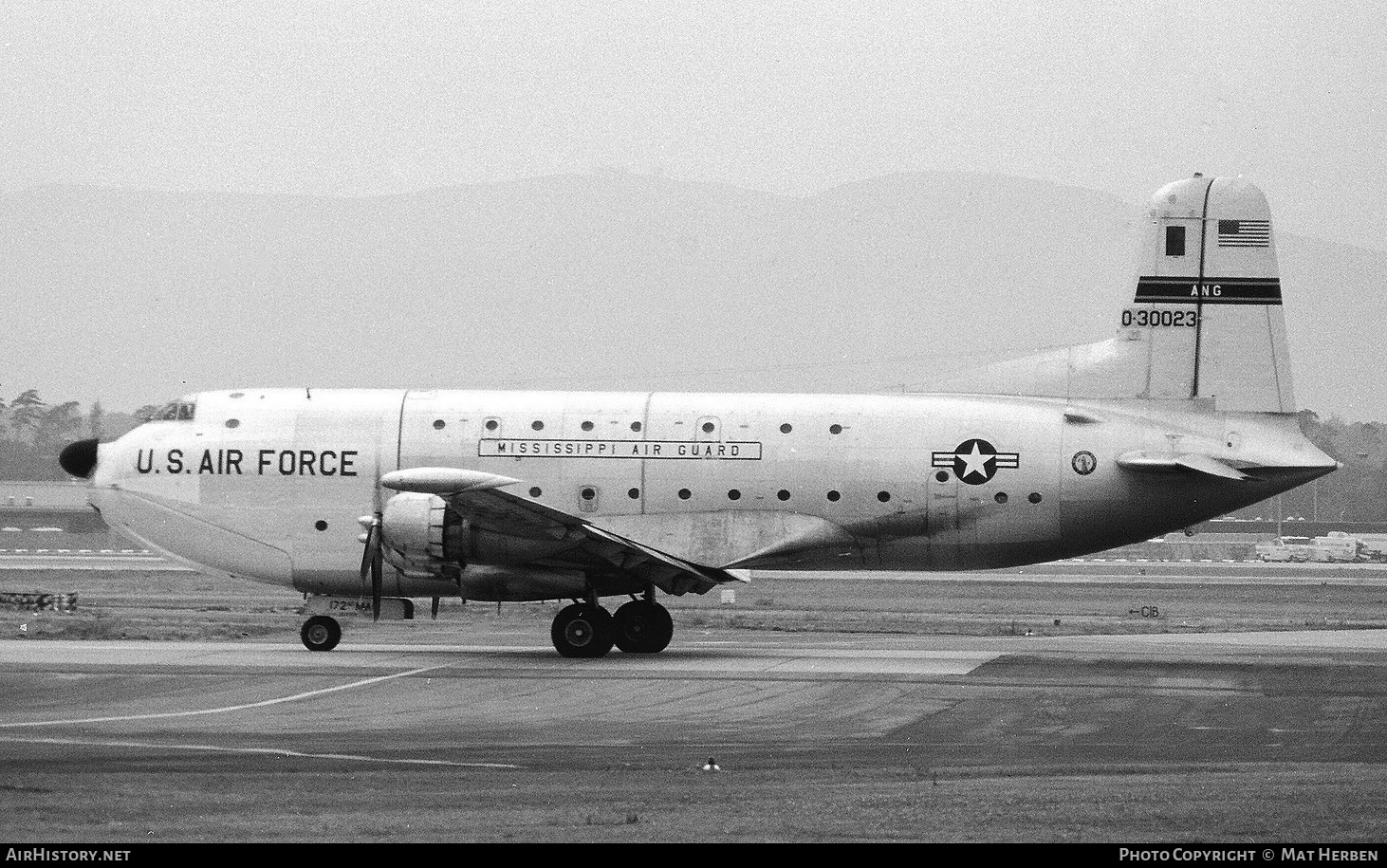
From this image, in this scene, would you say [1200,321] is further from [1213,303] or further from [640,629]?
[640,629]

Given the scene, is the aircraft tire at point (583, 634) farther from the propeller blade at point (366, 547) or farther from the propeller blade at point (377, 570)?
the propeller blade at point (366, 547)

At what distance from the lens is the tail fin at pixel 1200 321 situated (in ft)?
98.2

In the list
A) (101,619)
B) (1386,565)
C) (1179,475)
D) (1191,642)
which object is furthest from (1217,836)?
(1386,565)

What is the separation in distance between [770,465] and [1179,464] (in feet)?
22.6

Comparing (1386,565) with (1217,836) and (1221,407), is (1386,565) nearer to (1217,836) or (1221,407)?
(1221,407)

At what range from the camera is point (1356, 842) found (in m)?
12.3

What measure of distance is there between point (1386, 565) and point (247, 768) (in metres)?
73.7

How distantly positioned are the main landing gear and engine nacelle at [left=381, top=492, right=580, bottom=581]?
1.40 m

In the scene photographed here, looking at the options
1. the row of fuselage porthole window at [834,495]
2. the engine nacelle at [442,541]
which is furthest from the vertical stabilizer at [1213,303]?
the engine nacelle at [442,541]

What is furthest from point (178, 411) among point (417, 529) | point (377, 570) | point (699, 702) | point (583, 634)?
point (699, 702)

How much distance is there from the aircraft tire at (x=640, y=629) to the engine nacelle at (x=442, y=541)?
2.11 metres

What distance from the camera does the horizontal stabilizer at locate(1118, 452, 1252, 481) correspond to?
28625 mm

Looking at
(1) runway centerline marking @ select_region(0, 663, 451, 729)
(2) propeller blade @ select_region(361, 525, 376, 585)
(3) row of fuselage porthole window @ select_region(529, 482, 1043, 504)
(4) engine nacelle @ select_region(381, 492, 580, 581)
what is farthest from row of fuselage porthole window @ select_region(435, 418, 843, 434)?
(1) runway centerline marking @ select_region(0, 663, 451, 729)

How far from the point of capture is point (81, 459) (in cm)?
3116
